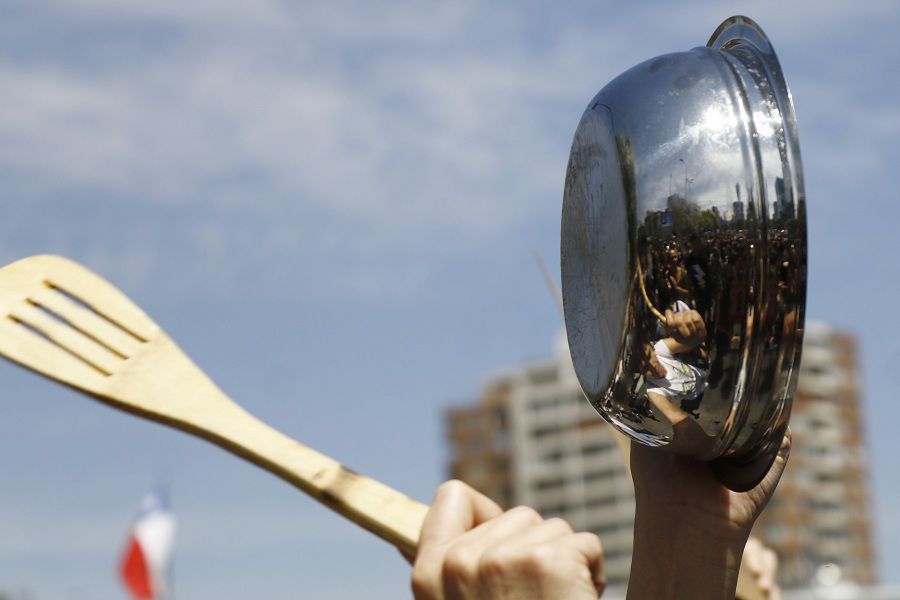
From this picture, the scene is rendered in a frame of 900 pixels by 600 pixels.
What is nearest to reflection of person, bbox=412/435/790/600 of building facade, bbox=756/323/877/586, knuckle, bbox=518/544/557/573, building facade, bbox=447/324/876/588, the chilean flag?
knuckle, bbox=518/544/557/573

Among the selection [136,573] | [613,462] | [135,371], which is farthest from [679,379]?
[613,462]

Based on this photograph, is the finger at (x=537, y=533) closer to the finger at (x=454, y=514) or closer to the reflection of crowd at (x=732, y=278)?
the finger at (x=454, y=514)

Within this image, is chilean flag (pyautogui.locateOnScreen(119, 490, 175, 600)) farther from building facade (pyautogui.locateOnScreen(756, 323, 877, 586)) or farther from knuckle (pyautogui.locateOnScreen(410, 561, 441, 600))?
building facade (pyautogui.locateOnScreen(756, 323, 877, 586))

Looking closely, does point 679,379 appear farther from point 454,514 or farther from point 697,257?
point 454,514

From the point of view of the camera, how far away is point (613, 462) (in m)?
83.7

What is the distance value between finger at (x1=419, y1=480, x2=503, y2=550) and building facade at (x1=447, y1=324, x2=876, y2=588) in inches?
3109

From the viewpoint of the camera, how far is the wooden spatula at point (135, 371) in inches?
63.5

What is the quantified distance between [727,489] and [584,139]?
35 centimetres

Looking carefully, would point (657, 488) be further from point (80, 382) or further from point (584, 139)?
point (80, 382)

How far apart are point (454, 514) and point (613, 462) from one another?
83610mm

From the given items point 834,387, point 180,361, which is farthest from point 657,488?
point 834,387

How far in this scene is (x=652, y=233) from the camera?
3.44 ft

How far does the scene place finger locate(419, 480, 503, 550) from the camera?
138cm

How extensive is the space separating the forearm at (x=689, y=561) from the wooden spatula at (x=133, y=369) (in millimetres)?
419
